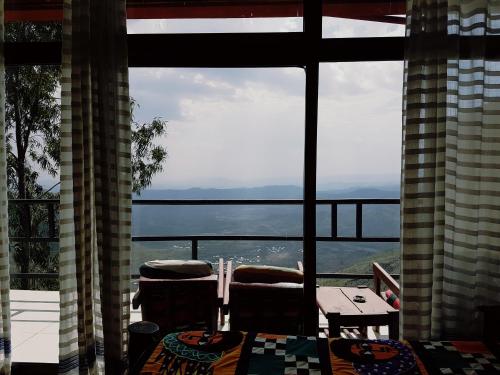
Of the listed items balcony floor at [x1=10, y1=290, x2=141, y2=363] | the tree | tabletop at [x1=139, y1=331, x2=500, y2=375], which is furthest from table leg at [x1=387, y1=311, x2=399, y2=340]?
the tree

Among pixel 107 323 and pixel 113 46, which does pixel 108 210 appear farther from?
pixel 113 46

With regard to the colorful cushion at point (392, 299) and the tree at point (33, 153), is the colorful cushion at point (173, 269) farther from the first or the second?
the tree at point (33, 153)

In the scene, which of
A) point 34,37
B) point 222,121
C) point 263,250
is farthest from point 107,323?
point 222,121

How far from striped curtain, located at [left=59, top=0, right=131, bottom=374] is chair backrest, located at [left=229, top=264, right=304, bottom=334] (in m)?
0.82

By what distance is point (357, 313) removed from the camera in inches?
118

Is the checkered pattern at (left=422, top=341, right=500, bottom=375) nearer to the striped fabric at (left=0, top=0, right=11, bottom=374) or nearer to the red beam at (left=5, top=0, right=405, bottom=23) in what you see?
the red beam at (left=5, top=0, right=405, bottom=23)

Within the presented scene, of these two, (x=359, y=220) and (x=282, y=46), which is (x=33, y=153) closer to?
(x=282, y=46)

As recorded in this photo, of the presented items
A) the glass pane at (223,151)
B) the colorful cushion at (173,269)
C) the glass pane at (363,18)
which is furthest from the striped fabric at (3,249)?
the glass pane at (363,18)

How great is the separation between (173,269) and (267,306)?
804 mm

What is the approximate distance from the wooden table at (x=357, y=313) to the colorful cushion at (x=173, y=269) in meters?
0.98

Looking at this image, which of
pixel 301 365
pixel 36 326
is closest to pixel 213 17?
pixel 301 365

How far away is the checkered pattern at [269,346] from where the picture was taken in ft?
6.02

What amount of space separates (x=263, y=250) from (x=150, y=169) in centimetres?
213

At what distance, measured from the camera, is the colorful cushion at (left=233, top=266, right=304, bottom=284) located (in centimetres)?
319
